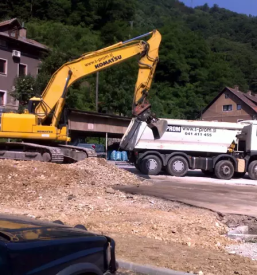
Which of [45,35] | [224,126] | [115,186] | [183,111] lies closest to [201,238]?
[115,186]

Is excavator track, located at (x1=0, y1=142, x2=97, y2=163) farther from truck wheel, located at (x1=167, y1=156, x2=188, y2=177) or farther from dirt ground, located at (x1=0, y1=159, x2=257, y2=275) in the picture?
truck wheel, located at (x1=167, y1=156, x2=188, y2=177)

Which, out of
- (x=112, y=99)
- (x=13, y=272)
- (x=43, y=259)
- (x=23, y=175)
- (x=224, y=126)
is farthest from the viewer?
(x=112, y=99)

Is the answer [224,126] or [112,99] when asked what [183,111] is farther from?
[224,126]

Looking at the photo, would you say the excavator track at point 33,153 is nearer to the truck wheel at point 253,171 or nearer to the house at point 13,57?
the truck wheel at point 253,171

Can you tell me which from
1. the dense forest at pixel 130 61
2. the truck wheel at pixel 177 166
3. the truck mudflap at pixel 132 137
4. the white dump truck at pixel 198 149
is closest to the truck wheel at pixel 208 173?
the white dump truck at pixel 198 149

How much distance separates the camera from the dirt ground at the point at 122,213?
7102 mm

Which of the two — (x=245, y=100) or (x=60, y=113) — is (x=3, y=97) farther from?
(x=245, y=100)

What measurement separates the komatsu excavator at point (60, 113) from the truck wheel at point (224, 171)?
20.1 feet

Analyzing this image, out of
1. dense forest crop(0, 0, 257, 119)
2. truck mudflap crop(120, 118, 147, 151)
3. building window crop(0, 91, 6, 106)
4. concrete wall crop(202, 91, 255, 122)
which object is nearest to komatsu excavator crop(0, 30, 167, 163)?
truck mudflap crop(120, 118, 147, 151)

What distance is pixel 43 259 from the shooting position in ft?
11.3

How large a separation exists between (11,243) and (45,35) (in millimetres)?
60450

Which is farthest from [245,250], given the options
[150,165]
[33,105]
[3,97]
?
[3,97]

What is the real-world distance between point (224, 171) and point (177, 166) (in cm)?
258

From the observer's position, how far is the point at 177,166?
78.1ft
